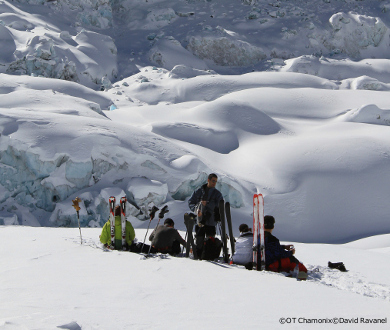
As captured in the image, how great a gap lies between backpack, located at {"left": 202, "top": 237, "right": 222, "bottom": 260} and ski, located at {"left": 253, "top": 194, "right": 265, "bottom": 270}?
92 cm

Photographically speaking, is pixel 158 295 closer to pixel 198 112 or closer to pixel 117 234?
pixel 117 234

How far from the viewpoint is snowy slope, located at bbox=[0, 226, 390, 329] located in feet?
9.41

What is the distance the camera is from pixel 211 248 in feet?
20.5

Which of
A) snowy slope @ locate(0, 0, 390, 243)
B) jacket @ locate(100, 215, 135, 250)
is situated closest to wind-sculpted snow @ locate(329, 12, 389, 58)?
snowy slope @ locate(0, 0, 390, 243)

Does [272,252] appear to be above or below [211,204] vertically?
below

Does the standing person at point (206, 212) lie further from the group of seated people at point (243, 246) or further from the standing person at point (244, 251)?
the standing person at point (244, 251)

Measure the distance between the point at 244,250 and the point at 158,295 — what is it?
235 centimetres

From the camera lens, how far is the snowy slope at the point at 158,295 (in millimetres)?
2869

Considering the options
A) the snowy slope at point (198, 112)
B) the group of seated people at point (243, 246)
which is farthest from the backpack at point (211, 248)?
the snowy slope at point (198, 112)

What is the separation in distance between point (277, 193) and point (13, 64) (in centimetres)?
2061

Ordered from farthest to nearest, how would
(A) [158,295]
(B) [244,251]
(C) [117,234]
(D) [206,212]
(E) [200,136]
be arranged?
(E) [200,136]
(C) [117,234]
(D) [206,212]
(B) [244,251]
(A) [158,295]

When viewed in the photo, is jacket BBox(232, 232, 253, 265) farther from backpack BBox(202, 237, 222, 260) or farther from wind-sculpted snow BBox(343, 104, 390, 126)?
wind-sculpted snow BBox(343, 104, 390, 126)

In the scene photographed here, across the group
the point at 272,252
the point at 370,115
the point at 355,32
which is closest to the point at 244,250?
the point at 272,252

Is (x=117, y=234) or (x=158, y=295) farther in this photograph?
(x=117, y=234)
